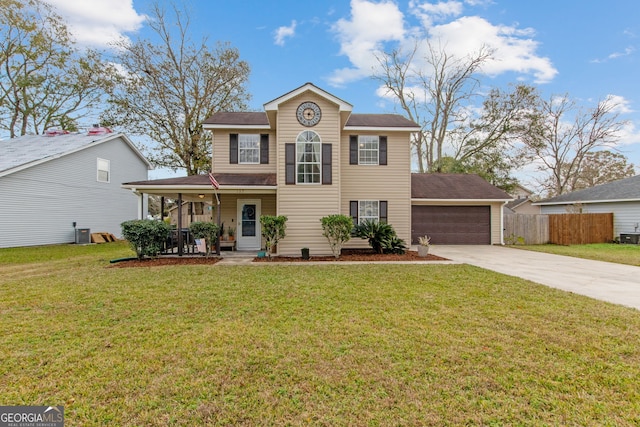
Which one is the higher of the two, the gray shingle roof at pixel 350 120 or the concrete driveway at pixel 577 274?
the gray shingle roof at pixel 350 120

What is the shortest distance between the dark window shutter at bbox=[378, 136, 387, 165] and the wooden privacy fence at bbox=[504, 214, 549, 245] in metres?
8.23

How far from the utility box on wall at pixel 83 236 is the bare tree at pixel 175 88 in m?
6.72

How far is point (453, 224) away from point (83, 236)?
19552 mm

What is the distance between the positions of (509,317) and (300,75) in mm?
17250

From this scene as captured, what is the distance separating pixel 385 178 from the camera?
1230cm

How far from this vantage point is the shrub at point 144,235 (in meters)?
9.11

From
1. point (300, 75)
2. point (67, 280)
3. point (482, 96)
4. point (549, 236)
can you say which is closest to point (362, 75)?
point (300, 75)

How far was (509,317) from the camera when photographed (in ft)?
13.9

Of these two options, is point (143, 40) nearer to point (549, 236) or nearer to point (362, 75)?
point (362, 75)

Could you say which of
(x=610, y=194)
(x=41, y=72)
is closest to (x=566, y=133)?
(x=610, y=194)

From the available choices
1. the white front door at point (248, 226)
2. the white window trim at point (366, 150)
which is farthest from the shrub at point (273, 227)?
the white window trim at point (366, 150)

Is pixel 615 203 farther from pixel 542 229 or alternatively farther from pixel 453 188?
pixel 453 188

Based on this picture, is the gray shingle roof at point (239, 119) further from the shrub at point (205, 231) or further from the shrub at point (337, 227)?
A: the shrub at point (337, 227)

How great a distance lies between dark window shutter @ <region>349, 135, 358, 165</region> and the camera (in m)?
12.2
